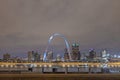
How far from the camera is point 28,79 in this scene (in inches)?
2199

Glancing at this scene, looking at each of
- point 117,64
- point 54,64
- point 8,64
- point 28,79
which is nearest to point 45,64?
point 54,64

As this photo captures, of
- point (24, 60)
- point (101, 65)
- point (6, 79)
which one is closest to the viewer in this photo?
point (6, 79)

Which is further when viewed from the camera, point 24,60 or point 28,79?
point 24,60

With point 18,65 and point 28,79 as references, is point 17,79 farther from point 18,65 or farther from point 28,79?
point 18,65

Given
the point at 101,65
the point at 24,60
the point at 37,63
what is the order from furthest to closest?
the point at 24,60 < the point at 37,63 < the point at 101,65

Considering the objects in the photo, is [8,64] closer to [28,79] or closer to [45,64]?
[45,64]

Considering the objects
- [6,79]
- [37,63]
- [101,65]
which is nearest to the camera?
[6,79]

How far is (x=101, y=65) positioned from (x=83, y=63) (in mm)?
8255

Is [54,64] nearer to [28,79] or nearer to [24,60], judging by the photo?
[24,60]

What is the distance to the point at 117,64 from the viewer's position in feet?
474

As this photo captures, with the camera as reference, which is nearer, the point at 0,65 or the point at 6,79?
the point at 6,79

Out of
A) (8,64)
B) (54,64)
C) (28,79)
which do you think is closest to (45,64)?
(54,64)

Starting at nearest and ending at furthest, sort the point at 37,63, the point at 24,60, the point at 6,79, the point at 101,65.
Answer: the point at 6,79 → the point at 101,65 → the point at 37,63 → the point at 24,60

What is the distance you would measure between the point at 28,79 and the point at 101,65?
89.3 m
